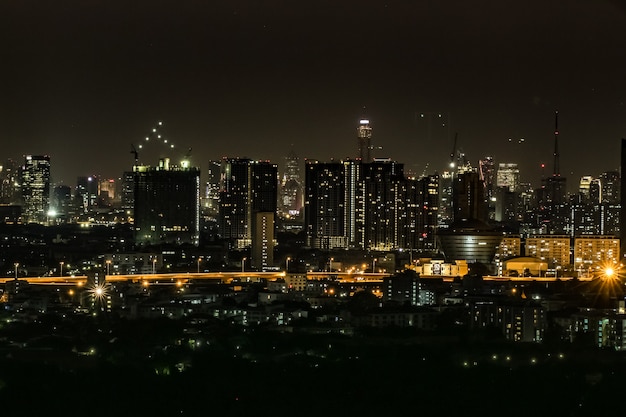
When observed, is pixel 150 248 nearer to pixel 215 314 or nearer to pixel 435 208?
pixel 435 208

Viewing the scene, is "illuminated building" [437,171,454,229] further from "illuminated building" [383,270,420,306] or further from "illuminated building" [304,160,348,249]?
"illuminated building" [383,270,420,306]

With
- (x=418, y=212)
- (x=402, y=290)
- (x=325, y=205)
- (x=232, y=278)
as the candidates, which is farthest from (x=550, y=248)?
(x=402, y=290)

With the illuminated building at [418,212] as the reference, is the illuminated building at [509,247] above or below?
below

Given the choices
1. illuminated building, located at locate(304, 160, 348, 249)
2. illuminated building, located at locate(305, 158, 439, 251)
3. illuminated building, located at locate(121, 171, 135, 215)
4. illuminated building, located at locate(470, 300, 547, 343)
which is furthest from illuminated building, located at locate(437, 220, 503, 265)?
illuminated building, located at locate(121, 171, 135, 215)

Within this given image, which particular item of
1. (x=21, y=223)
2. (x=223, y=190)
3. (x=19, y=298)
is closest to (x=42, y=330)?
(x=19, y=298)

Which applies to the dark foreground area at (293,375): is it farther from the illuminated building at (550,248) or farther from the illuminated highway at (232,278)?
the illuminated building at (550,248)

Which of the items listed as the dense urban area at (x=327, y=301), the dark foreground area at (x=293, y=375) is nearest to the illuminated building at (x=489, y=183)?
the dense urban area at (x=327, y=301)

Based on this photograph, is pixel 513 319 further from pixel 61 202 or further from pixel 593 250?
pixel 61 202
